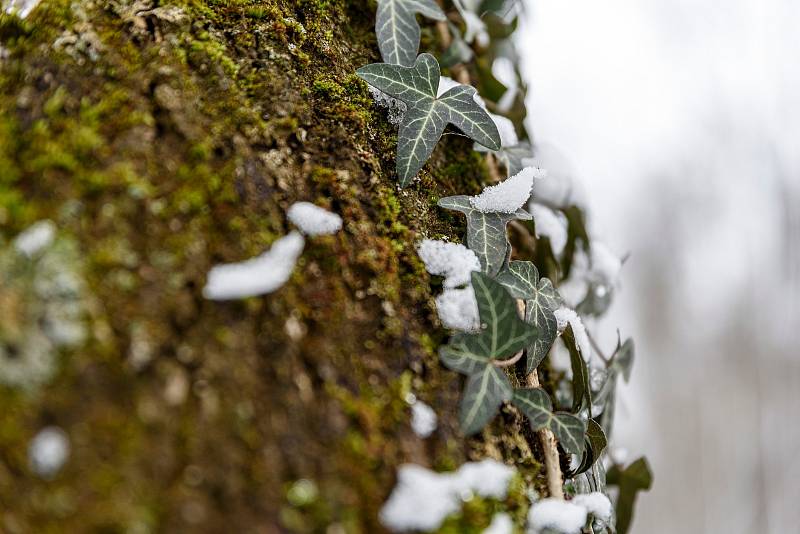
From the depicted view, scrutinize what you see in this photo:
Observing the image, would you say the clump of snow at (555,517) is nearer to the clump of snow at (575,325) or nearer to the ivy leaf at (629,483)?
the clump of snow at (575,325)

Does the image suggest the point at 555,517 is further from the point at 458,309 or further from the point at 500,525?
the point at 458,309

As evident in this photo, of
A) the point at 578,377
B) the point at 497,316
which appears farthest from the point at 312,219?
the point at 578,377

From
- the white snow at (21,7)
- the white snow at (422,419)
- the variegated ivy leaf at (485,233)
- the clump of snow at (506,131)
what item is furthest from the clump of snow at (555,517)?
the white snow at (21,7)

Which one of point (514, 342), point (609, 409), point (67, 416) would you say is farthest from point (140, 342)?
point (609, 409)

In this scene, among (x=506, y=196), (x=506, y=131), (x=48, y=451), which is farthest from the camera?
(x=506, y=131)

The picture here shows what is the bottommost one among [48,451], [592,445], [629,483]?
[629,483]

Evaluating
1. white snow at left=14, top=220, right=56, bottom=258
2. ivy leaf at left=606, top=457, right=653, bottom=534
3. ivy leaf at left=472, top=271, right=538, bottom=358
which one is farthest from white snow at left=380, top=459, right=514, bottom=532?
ivy leaf at left=606, top=457, right=653, bottom=534
